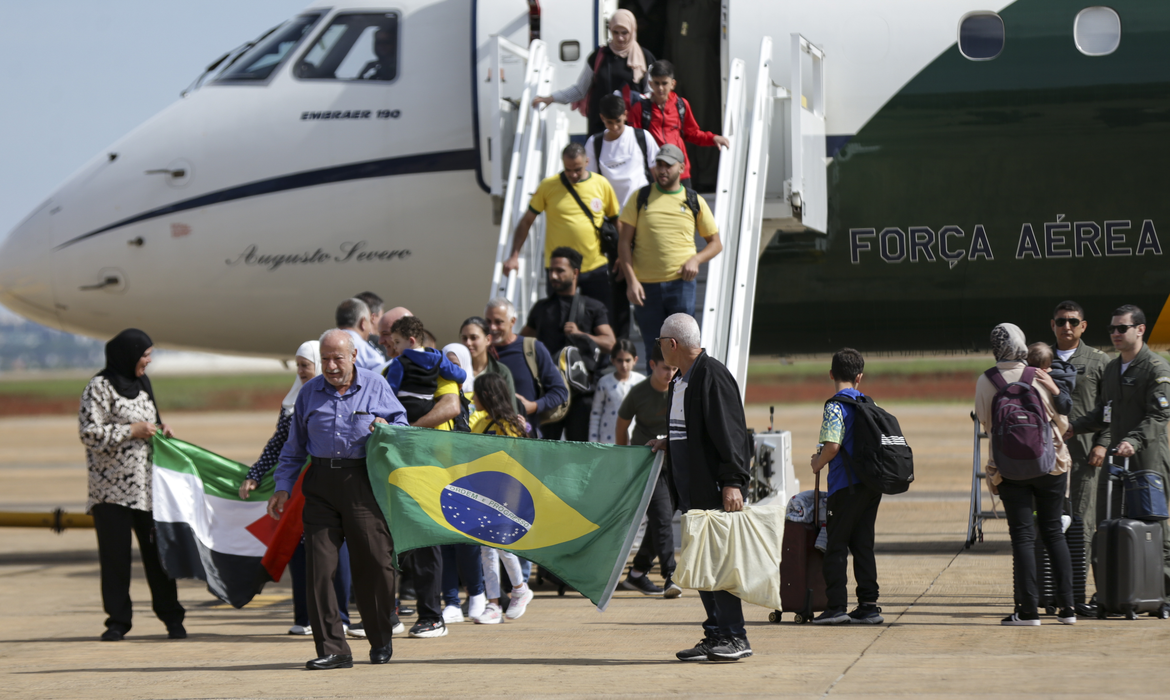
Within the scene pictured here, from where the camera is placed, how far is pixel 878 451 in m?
7.92

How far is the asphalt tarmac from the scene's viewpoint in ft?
20.6

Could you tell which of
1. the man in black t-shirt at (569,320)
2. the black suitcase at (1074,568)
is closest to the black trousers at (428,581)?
the man in black t-shirt at (569,320)

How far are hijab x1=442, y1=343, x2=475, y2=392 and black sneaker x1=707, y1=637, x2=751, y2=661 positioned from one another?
2.64 meters

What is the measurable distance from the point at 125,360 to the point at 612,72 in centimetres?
423

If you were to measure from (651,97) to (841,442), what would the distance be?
3.47 metres

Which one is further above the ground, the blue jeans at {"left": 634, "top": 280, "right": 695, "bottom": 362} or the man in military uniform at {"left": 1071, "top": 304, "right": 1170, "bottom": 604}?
the blue jeans at {"left": 634, "top": 280, "right": 695, "bottom": 362}

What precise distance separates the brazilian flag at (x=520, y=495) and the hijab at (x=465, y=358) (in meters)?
1.17

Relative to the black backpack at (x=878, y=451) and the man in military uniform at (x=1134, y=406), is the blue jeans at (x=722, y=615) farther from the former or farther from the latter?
the man in military uniform at (x=1134, y=406)

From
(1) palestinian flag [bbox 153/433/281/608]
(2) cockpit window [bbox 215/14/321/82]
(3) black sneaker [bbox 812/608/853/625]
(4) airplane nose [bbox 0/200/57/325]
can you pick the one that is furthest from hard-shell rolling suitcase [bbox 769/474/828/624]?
(4) airplane nose [bbox 0/200/57/325]

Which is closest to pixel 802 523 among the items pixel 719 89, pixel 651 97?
pixel 651 97

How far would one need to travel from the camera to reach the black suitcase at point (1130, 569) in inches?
308

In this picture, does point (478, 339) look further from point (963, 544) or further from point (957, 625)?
point (963, 544)

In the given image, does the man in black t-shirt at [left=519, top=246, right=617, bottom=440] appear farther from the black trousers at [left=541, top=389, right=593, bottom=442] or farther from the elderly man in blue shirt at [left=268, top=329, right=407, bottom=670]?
the elderly man in blue shirt at [left=268, top=329, right=407, bottom=670]

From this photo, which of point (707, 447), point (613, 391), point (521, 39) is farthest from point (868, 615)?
point (521, 39)
